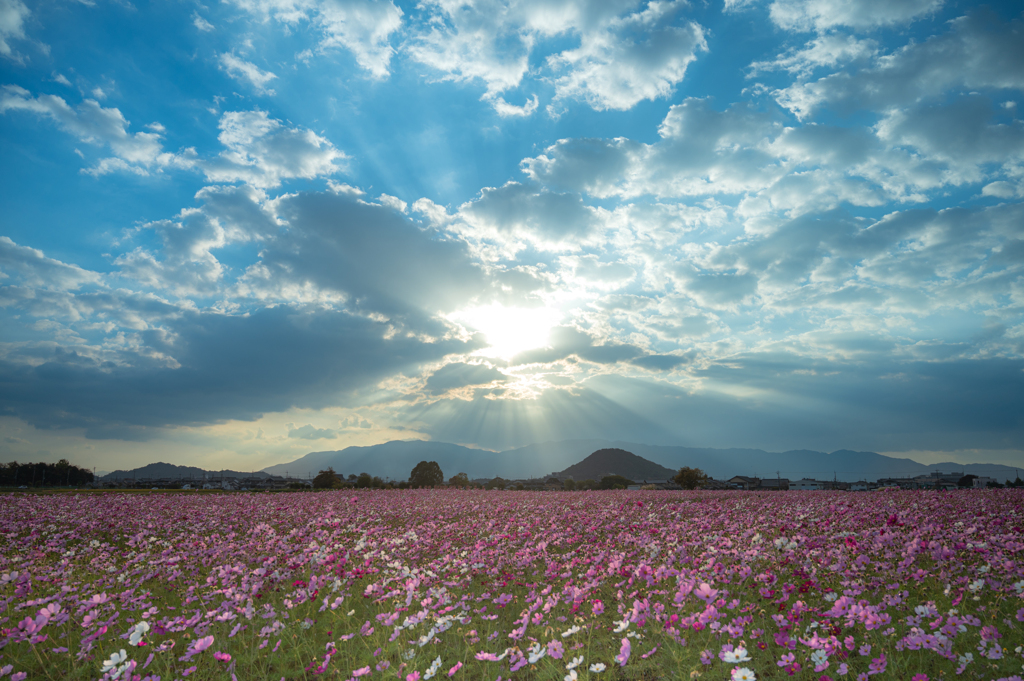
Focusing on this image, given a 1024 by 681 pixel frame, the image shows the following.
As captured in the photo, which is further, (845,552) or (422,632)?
(845,552)

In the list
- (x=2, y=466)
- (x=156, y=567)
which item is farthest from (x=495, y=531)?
(x=2, y=466)

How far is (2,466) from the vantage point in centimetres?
7388

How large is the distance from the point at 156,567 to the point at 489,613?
6.10 meters

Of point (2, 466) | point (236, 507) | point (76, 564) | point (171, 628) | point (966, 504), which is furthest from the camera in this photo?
point (2, 466)

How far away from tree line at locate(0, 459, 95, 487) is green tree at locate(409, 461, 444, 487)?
6103 centimetres

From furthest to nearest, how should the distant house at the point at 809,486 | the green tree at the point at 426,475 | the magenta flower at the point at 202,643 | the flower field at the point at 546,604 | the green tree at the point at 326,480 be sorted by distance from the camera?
1. the green tree at the point at 326,480
2. the green tree at the point at 426,475
3. the distant house at the point at 809,486
4. the flower field at the point at 546,604
5. the magenta flower at the point at 202,643

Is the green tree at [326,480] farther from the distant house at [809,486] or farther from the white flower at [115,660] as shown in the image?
the white flower at [115,660]

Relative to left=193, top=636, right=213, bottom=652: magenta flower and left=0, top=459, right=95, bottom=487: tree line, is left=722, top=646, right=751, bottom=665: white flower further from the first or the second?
left=0, top=459, right=95, bottom=487: tree line

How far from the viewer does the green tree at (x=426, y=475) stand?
49384mm

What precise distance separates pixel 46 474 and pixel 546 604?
106 meters

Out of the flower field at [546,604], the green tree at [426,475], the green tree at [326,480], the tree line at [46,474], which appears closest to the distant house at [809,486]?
the flower field at [546,604]

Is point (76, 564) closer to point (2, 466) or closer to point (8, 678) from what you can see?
point (8, 678)

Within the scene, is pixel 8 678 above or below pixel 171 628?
below

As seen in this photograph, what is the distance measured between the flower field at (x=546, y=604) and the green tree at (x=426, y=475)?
38.7 m
